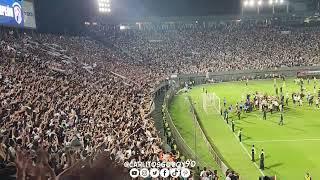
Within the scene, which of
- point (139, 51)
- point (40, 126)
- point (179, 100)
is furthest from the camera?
point (139, 51)

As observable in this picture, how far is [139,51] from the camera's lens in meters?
78.7

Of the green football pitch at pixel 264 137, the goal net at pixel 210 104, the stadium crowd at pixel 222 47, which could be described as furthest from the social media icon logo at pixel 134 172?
the stadium crowd at pixel 222 47

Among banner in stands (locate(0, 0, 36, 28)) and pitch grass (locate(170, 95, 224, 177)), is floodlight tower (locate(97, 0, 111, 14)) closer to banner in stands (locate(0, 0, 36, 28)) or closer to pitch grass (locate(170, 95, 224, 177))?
pitch grass (locate(170, 95, 224, 177))

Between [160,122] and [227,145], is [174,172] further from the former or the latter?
[160,122]

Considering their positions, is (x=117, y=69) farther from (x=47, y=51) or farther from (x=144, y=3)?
(x=144, y=3)

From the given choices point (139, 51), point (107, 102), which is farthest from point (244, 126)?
point (139, 51)

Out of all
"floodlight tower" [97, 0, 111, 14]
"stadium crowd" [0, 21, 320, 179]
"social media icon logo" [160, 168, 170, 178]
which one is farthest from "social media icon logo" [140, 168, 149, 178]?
"floodlight tower" [97, 0, 111, 14]

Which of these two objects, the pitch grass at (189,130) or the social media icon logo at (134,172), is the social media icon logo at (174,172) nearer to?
the social media icon logo at (134,172)

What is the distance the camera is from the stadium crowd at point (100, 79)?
12.7 m

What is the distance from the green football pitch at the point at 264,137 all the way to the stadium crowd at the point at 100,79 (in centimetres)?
458

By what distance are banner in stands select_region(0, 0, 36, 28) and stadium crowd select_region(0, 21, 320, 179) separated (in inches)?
52.8

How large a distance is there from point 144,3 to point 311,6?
34114 millimetres

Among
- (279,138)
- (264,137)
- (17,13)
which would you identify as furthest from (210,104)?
(17,13)

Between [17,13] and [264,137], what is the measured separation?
24.0 metres
